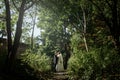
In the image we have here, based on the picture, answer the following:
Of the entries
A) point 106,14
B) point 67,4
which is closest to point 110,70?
point 106,14

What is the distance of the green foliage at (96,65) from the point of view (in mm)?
14242

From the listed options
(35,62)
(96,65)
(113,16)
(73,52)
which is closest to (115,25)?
(113,16)

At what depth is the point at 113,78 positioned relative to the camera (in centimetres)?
1388

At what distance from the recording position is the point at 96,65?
14477 mm

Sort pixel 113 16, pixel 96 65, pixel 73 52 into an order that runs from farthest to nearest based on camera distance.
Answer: pixel 73 52 < pixel 113 16 < pixel 96 65

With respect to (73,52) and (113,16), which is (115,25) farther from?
(73,52)

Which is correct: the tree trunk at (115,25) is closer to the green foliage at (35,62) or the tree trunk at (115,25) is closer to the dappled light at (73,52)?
the dappled light at (73,52)

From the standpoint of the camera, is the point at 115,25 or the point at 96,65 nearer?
the point at 96,65

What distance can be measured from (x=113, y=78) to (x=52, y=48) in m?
31.3

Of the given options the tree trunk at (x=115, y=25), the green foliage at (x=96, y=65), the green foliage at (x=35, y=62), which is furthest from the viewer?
the green foliage at (x=35, y=62)

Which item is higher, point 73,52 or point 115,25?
point 115,25

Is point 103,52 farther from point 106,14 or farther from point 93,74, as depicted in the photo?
point 106,14

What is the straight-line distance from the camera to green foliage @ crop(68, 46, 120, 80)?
46.7ft

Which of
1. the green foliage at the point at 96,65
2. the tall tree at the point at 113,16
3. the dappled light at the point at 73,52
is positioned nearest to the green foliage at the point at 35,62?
the dappled light at the point at 73,52
